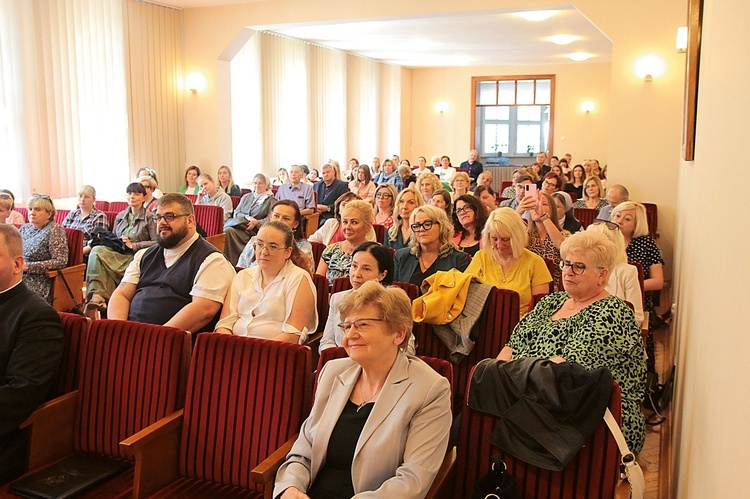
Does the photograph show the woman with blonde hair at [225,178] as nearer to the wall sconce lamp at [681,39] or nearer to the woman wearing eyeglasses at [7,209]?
the woman wearing eyeglasses at [7,209]

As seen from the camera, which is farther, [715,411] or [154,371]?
[154,371]

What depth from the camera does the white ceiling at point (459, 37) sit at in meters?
10.6

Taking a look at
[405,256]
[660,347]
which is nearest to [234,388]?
[405,256]

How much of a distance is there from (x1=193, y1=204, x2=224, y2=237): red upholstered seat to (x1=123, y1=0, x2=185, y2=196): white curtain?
3.23 m

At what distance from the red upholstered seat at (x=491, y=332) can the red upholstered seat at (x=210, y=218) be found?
423cm

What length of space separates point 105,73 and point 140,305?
6.67 m

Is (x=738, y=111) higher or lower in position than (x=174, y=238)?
higher

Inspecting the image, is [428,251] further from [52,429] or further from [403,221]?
[52,429]

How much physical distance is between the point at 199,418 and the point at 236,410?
152 millimetres

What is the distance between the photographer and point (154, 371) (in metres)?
2.70

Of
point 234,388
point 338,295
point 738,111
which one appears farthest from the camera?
point 338,295

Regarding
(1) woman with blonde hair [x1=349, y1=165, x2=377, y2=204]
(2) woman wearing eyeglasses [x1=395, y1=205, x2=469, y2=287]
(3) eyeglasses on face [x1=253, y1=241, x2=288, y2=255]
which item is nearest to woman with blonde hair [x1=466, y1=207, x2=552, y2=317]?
(2) woman wearing eyeglasses [x1=395, y1=205, x2=469, y2=287]

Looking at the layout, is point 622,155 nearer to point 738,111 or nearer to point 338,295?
point 338,295

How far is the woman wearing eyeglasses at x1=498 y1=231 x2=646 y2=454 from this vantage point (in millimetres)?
2484
